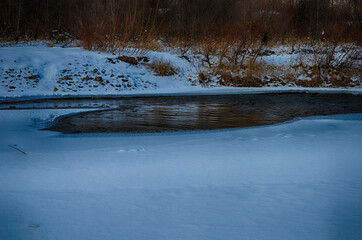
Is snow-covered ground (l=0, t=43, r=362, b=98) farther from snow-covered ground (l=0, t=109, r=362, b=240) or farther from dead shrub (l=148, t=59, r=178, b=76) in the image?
snow-covered ground (l=0, t=109, r=362, b=240)

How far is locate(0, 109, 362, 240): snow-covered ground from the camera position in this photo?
2996 mm

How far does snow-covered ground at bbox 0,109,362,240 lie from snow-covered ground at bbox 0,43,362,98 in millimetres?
8520

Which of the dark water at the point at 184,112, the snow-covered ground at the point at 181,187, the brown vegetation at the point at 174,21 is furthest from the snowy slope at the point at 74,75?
the snow-covered ground at the point at 181,187

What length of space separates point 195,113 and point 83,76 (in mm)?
7376

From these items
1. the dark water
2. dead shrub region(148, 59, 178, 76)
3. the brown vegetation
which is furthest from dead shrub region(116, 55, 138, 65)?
the dark water

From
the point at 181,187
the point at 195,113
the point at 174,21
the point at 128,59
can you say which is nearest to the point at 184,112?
the point at 195,113

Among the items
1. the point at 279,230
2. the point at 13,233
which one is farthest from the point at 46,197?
the point at 279,230

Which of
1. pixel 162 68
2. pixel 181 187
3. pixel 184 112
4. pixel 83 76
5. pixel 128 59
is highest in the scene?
pixel 128 59

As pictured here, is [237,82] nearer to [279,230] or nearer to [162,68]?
[162,68]

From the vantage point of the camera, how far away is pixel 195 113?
32.4 ft

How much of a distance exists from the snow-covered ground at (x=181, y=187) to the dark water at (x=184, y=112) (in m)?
1.14

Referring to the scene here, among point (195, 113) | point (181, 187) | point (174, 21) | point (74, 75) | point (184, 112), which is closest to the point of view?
point (181, 187)

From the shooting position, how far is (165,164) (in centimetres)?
484

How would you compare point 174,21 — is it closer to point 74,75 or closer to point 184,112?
point 74,75
